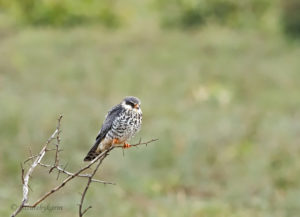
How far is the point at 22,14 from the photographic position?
2192 cm

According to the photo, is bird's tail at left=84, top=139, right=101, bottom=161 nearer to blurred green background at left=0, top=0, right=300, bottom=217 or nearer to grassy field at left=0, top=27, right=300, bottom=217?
grassy field at left=0, top=27, right=300, bottom=217

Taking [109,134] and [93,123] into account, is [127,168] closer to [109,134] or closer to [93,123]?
[93,123]

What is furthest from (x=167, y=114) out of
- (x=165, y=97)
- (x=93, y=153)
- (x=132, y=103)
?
(x=93, y=153)

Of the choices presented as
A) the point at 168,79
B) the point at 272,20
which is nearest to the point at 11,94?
the point at 168,79

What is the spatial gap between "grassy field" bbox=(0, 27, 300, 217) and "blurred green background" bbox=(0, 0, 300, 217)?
0.09ft

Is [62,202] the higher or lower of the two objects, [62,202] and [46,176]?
the lower

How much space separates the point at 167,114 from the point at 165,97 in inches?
66.6

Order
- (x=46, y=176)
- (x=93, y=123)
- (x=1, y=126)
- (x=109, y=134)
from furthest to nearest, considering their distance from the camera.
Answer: (x=93, y=123) → (x=1, y=126) → (x=46, y=176) → (x=109, y=134)

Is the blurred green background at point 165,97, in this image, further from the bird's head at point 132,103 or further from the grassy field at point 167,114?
the bird's head at point 132,103

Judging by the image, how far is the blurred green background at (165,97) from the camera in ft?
32.9

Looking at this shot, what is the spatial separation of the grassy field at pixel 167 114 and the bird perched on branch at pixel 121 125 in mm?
934

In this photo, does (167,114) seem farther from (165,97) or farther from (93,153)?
(93,153)

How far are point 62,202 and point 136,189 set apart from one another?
157cm

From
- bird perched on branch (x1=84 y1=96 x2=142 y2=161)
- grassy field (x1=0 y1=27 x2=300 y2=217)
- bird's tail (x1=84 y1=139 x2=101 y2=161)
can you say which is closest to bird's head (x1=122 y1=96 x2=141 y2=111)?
bird perched on branch (x1=84 y1=96 x2=142 y2=161)
